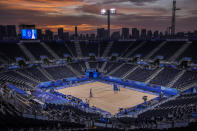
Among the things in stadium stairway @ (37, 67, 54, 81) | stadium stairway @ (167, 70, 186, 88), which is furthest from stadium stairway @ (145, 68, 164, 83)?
stadium stairway @ (37, 67, 54, 81)

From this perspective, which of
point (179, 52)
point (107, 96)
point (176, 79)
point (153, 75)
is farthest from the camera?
point (179, 52)

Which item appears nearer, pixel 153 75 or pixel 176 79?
pixel 176 79

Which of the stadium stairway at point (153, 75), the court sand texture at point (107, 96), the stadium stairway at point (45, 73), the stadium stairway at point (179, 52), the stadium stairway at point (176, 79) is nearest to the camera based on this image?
the court sand texture at point (107, 96)

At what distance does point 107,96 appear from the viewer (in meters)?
33.3

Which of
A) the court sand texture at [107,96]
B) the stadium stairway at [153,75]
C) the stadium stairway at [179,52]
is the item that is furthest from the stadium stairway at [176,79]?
the stadium stairway at [179,52]

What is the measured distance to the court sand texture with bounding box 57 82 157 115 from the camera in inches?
1116

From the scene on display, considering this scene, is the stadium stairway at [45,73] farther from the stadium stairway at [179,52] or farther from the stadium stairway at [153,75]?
the stadium stairway at [179,52]

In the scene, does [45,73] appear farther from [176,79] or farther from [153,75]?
[176,79]

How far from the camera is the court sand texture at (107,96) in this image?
93.0 feet

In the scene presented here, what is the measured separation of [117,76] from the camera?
45250mm

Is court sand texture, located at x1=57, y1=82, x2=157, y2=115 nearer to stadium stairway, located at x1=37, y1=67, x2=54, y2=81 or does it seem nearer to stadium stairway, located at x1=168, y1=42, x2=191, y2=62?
stadium stairway, located at x1=37, y1=67, x2=54, y2=81

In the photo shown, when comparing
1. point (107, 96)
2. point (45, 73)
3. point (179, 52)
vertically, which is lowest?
point (107, 96)

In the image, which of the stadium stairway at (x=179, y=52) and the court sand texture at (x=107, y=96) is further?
the stadium stairway at (x=179, y=52)

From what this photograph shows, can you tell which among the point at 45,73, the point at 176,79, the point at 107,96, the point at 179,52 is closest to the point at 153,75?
the point at 176,79
